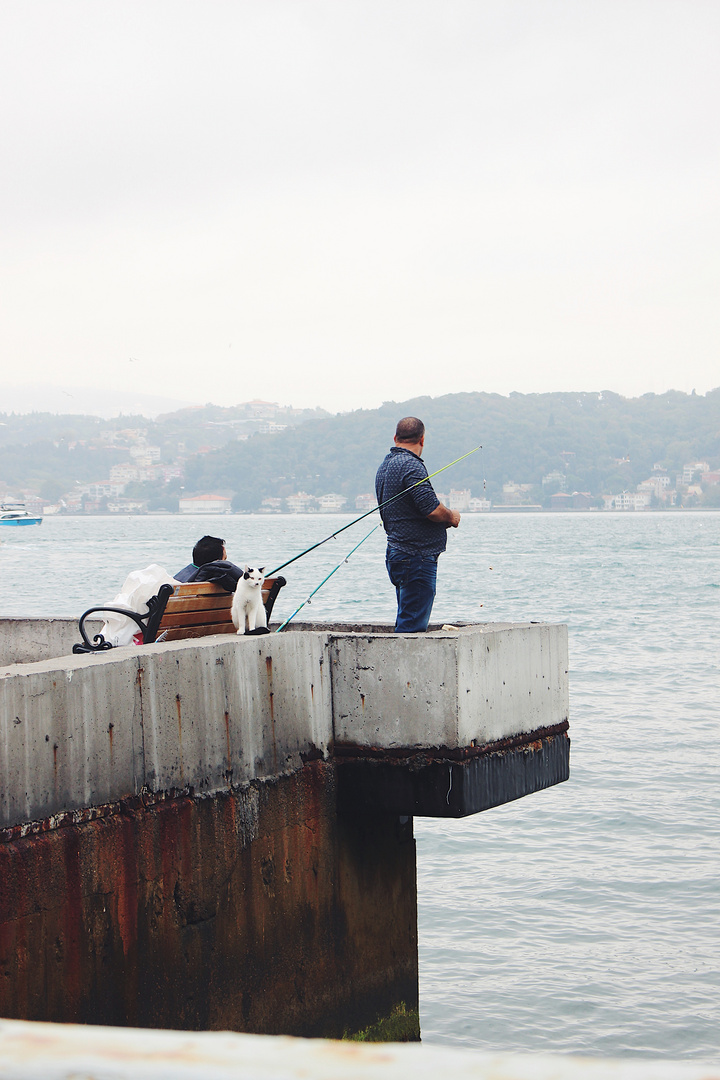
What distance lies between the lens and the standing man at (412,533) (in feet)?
20.6

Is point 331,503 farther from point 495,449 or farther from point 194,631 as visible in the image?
point 194,631

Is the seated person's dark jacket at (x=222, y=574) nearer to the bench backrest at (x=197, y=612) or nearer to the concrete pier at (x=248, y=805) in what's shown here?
the bench backrest at (x=197, y=612)

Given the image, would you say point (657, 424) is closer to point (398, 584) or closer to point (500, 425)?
point (500, 425)

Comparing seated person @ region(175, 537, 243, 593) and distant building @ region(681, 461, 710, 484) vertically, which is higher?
distant building @ region(681, 461, 710, 484)

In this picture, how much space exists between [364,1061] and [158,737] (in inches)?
128

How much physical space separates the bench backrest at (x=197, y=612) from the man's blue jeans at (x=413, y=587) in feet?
2.26

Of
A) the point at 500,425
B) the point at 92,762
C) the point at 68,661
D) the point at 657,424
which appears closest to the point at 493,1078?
the point at 92,762

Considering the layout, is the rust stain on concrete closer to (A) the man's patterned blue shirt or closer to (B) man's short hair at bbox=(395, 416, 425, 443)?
(A) the man's patterned blue shirt

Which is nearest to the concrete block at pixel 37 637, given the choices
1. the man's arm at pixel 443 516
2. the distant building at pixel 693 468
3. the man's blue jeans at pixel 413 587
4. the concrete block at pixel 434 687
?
the man's blue jeans at pixel 413 587

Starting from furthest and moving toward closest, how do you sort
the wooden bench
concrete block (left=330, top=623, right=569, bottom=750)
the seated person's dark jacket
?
the seated person's dark jacket
the wooden bench
concrete block (left=330, top=623, right=569, bottom=750)

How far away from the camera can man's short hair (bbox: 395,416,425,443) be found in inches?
261

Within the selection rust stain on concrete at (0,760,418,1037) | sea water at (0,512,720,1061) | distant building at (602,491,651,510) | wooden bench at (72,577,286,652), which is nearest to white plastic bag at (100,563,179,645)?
wooden bench at (72,577,286,652)

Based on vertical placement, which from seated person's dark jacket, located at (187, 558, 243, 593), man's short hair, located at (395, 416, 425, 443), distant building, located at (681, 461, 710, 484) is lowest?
seated person's dark jacket, located at (187, 558, 243, 593)

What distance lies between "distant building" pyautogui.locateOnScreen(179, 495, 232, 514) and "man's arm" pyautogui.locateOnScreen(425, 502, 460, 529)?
603ft
